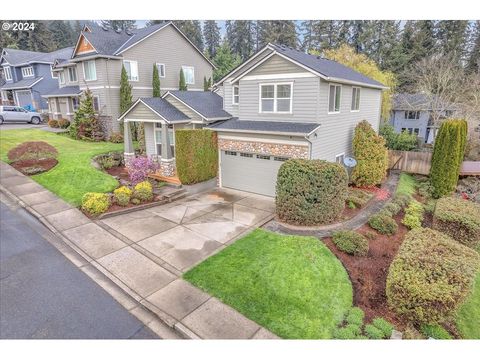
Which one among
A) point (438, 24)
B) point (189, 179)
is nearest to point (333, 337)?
point (189, 179)

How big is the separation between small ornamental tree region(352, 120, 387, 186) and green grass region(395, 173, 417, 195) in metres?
1.23

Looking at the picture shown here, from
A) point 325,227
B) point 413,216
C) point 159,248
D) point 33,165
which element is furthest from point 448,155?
point 33,165

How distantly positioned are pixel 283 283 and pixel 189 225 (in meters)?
4.73

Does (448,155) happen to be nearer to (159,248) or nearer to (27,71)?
(159,248)

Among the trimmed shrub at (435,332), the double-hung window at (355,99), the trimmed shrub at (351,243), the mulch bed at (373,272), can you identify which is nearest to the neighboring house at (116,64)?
the double-hung window at (355,99)

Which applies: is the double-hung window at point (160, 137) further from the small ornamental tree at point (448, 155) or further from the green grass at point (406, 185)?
the small ornamental tree at point (448, 155)

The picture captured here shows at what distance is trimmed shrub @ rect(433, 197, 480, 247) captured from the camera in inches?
386

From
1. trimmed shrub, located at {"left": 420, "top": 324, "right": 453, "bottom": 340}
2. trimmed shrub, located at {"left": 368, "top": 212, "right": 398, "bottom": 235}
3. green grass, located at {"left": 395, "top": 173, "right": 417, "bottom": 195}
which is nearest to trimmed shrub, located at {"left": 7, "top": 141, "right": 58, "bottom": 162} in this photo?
trimmed shrub, located at {"left": 368, "top": 212, "right": 398, "bottom": 235}

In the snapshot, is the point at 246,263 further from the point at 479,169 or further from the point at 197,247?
the point at 479,169

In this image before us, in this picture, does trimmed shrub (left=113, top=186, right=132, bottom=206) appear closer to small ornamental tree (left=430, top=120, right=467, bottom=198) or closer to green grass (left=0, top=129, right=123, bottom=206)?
green grass (left=0, top=129, right=123, bottom=206)

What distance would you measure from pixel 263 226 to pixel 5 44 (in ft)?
181

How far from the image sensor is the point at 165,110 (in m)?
15.9

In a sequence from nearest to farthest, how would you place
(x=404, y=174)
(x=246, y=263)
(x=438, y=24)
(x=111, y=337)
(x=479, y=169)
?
1. (x=111, y=337)
2. (x=246, y=263)
3. (x=479, y=169)
4. (x=404, y=174)
5. (x=438, y=24)

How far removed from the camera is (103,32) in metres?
26.0
